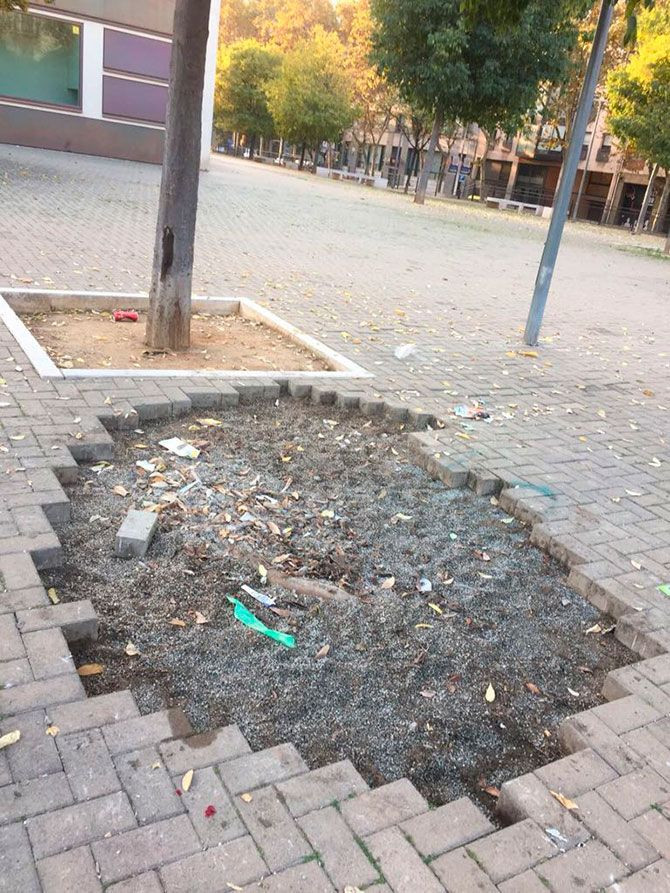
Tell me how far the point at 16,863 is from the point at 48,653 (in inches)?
33.4

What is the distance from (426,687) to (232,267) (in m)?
8.41

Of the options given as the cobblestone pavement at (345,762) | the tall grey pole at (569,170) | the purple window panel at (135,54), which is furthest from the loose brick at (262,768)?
the purple window panel at (135,54)

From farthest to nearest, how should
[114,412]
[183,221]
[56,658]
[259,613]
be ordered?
[183,221] < [114,412] < [259,613] < [56,658]

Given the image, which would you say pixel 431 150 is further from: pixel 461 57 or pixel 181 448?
pixel 181 448

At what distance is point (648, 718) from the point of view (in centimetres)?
278

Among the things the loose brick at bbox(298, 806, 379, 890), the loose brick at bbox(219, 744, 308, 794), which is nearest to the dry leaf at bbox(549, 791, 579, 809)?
the loose brick at bbox(298, 806, 379, 890)

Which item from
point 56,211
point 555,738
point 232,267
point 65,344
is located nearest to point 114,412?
point 65,344

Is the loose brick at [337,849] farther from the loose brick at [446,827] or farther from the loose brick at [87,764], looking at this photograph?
the loose brick at [87,764]

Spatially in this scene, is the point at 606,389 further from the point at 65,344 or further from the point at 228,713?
the point at 228,713

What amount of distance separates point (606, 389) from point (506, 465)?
2.77 m

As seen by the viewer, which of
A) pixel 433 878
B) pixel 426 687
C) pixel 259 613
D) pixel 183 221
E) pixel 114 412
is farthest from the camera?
pixel 183 221

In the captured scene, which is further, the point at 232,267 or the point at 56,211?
the point at 56,211

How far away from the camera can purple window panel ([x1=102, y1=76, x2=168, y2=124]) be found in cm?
2384

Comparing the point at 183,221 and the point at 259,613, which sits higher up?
Result: the point at 183,221
